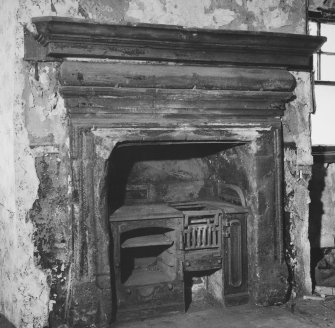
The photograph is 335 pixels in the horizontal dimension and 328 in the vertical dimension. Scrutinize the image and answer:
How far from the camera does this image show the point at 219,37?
3.29 meters

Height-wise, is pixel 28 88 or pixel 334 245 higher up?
pixel 28 88

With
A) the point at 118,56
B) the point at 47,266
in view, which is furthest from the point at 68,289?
Answer: the point at 118,56

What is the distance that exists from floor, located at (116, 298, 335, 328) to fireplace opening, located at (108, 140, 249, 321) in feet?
0.33

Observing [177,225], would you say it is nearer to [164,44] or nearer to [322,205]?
[164,44]

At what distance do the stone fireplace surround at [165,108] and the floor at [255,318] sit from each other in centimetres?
13

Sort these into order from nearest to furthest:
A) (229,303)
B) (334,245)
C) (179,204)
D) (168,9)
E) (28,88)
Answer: (28,88) < (168,9) < (229,303) < (179,204) < (334,245)

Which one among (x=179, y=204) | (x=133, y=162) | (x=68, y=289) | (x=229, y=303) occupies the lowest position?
(x=229, y=303)

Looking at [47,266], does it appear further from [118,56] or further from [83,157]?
[118,56]

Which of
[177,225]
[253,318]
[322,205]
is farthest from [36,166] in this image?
[322,205]

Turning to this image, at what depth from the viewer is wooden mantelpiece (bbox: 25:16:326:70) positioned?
299 centimetres

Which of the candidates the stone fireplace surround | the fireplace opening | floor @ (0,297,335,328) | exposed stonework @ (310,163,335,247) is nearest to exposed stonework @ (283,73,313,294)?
the stone fireplace surround

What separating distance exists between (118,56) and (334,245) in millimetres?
3153

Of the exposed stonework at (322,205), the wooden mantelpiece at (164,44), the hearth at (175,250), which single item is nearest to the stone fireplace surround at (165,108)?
the wooden mantelpiece at (164,44)

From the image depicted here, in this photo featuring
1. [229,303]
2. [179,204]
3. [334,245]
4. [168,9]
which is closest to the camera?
[168,9]
